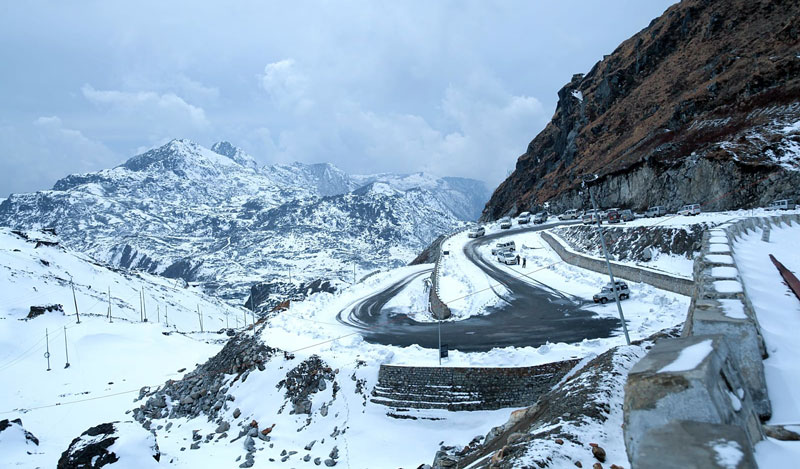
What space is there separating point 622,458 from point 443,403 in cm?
1220

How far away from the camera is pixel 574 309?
2608 centimetres

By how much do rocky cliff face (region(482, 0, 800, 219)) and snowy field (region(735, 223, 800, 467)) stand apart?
31765 mm

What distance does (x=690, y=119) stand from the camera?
181 ft

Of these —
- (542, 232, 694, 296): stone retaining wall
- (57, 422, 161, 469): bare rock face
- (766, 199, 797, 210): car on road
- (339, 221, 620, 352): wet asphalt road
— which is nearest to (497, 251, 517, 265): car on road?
(542, 232, 694, 296): stone retaining wall

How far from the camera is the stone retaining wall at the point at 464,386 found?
16.9 m

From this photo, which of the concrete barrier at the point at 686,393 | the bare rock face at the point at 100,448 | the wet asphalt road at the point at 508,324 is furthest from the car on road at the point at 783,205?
the bare rock face at the point at 100,448

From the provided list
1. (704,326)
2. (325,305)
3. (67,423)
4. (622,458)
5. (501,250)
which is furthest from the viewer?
(501,250)

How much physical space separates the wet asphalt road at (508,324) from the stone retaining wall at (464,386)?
10.6 ft

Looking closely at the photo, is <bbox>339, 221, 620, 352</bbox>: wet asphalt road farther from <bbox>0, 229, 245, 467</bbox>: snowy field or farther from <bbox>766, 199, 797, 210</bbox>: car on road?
<bbox>0, 229, 245, 467</bbox>: snowy field

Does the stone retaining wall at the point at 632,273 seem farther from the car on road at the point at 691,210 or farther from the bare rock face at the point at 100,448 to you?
the bare rock face at the point at 100,448

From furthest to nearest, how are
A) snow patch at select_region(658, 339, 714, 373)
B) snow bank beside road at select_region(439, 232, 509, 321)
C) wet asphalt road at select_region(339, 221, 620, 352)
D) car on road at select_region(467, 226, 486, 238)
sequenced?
car on road at select_region(467, 226, 486, 238) < snow bank beside road at select_region(439, 232, 509, 321) < wet asphalt road at select_region(339, 221, 620, 352) < snow patch at select_region(658, 339, 714, 373)

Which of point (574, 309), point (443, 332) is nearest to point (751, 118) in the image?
point (574, 309)

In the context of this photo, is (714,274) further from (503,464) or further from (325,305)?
(325,305)

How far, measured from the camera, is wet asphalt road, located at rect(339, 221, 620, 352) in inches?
858
